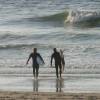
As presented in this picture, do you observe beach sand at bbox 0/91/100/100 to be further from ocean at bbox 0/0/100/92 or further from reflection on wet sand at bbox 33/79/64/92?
ocean at bbox 0/0/100/92

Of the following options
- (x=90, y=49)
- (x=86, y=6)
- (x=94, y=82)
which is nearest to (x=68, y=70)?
(x=94, y=82)

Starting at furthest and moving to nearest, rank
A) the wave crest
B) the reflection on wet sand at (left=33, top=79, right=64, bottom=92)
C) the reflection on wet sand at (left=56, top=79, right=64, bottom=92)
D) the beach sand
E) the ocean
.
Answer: the wave crest, the ocean, the reflection on wet sand at (left=33, top=79, right=64, bottom=92), the reflection on wet sand at (left=56, top=79, right=64, bottom=92), the beach sand

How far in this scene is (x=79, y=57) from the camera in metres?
24.7

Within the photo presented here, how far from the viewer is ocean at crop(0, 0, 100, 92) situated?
63.6 ft


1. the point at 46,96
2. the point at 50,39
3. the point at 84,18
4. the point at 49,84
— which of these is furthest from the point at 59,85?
the point at 84,18

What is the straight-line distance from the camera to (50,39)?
108 ft

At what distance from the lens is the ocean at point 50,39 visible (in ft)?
63.6

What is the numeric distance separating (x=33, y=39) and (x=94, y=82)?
16.0 meters

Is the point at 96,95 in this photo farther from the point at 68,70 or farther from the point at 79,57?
the point at 79,57

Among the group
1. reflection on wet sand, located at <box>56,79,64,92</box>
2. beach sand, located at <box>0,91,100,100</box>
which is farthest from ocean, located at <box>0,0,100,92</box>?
beach sand, located at <box>0,91,100,100</box>

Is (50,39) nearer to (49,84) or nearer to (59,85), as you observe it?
(49,84)

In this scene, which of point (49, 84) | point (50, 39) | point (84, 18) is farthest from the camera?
point (84, 18)

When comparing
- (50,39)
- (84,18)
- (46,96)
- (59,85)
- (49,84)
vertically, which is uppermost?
(46,96)

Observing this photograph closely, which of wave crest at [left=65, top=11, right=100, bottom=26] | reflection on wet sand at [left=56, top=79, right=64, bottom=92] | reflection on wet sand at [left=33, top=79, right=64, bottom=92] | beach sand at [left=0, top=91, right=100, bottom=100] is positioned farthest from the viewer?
wave crest at [left=65, top=11, right=100, bottom=26]
